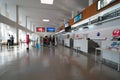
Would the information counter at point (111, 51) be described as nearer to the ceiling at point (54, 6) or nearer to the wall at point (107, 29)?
the wall at point (107, 29)

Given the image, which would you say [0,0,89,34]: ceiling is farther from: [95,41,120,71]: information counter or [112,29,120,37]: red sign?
[95,41,120,71]: information counter

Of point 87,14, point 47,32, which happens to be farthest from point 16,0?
point 47,32

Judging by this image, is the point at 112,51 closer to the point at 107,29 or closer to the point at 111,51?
the point at 111,51

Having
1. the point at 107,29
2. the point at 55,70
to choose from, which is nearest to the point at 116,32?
the point at 107,29

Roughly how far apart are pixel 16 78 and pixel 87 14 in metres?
5.92

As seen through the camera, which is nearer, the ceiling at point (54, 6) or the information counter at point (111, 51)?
the information counter at point (111, 51)

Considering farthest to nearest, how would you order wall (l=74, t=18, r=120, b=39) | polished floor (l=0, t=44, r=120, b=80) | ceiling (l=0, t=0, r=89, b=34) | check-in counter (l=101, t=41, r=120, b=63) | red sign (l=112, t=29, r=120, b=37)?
ceiling (l=0, t=0, r=89, b=34)
wall (l=74, t=18, r=120, b=39)
red sign (l=112, t=29, r=120, b=37)
check-in counter (l=101, t=41, r=120, b=63)
polished floor (l=0, t=44, r=120, b=80)

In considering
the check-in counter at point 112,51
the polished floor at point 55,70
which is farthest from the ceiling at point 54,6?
the polished floor at point 55,70

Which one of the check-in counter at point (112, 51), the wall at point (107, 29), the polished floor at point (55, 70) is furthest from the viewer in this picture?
the wall at point (107, 29)

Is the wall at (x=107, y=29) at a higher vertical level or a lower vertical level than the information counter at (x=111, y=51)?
higher

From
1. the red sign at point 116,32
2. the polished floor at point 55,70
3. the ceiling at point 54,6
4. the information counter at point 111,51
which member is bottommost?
the polished floor at point 55,70

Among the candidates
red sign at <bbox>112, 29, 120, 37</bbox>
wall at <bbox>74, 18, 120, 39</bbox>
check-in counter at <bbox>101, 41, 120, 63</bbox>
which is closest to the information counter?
check-in counter at <bbox>101, 41, 120, 63</bbox>

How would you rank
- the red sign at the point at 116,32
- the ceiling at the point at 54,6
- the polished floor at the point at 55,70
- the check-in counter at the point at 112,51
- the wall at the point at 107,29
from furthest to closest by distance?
the ceiling at the point at 54,6 → the wall at the point at 107,29 → the red sign at the point at 116,32 → the check-in counter at the point at 112,51 → the polished floor at the point at 55,70

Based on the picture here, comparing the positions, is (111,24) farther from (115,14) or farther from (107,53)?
(107,53)
